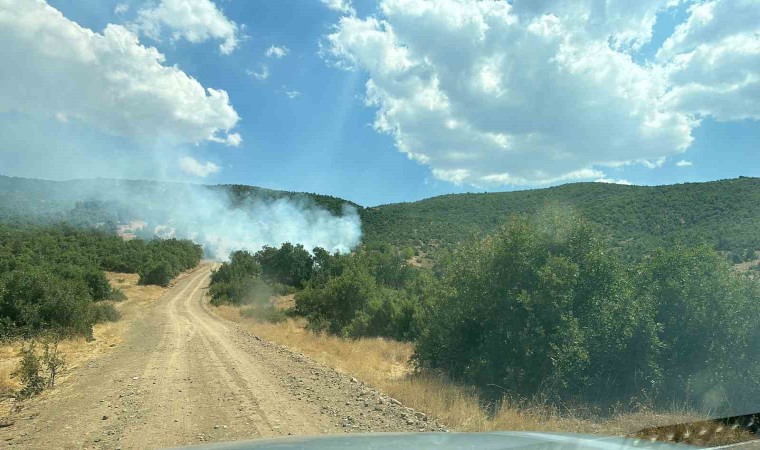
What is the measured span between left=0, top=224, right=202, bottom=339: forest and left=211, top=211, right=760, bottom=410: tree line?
1697cm

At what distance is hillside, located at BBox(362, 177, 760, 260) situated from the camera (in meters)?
42.3

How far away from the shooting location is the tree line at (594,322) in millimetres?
9586

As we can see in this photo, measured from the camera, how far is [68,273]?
109ft

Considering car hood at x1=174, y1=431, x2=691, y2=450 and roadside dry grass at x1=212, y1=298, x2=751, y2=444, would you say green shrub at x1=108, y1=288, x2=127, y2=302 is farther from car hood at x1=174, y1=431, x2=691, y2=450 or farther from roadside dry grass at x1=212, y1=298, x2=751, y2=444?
car hood at x1=174, y1=431, x2=691, y2=450

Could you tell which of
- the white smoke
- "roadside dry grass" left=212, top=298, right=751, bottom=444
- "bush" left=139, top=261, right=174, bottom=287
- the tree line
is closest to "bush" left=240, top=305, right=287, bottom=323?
"roadside dry grass" left=212, top=298, right=751, bottom=444

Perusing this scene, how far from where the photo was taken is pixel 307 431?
24.0ft

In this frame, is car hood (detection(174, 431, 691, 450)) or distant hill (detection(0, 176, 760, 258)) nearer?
car hood (detection(174, 431, 691, 450))

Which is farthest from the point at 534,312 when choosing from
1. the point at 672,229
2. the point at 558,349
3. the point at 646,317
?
the point at 672,229

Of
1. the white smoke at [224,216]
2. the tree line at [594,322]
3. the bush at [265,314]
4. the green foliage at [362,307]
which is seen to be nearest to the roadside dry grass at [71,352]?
the bush at [265,314]

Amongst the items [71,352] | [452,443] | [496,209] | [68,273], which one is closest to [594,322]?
[452,443]

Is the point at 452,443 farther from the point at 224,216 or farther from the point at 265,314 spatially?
the point at 224,216

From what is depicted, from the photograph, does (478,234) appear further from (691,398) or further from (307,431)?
(307,431)

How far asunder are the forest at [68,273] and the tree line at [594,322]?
668 inches

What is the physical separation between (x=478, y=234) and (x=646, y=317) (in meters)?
4.63
